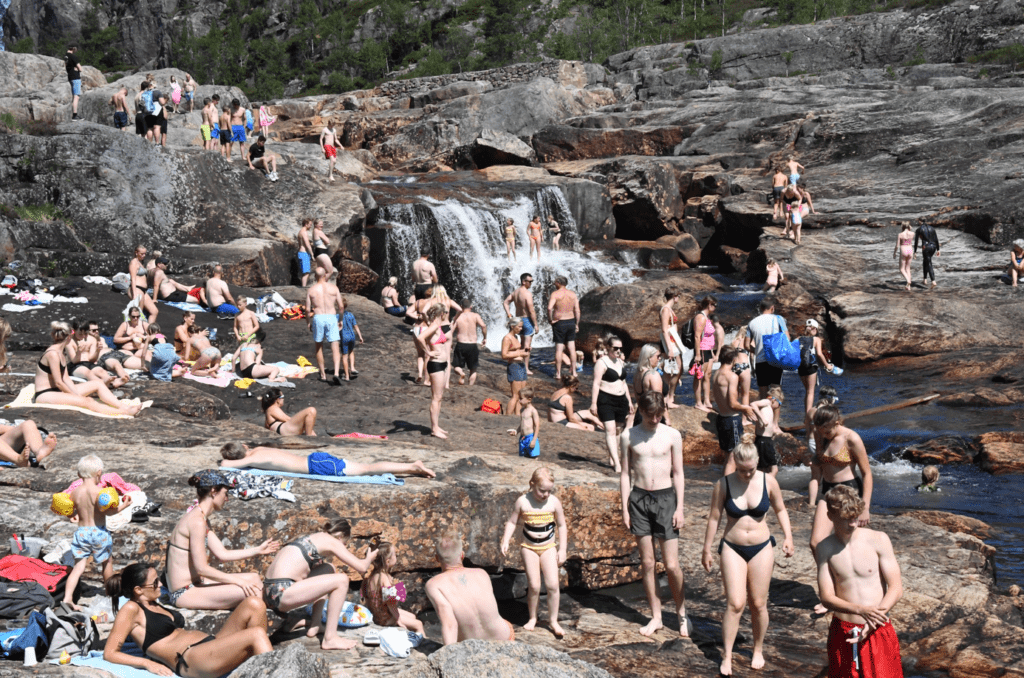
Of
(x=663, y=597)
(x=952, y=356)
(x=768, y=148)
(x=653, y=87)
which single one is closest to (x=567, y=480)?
(x=663, y=597)

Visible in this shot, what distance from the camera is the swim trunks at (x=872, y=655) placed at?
15.0ft

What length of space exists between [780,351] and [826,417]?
172 inches

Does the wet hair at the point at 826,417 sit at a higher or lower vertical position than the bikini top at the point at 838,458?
higher

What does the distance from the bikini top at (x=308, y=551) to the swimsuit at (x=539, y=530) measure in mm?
1450

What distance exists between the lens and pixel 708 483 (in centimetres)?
1009

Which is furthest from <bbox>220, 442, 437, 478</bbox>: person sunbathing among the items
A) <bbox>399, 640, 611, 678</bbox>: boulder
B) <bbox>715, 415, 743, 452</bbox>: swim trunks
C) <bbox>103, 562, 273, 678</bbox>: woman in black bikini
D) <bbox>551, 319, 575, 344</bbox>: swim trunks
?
<bbox>551, 319, 575, 344</bbox>: swim trunks

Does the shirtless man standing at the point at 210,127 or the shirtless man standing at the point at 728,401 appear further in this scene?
the shirtless man standing at the point at 210,127

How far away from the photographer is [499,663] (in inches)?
184

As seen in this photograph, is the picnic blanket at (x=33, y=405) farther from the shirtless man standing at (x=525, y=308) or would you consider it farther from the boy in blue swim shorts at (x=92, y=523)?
the shirtless man standing at (x=525, y=308)

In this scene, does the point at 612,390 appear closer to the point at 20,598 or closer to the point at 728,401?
the point at 728,401

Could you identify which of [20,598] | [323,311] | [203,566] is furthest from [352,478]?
[323,311]

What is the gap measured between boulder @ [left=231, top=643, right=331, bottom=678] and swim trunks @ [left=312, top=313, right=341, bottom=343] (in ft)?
26.4

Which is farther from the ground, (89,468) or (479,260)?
(479,260)

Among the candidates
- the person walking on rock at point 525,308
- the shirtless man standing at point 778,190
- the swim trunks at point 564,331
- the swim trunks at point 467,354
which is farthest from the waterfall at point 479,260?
the swim trunks at point 467,354
